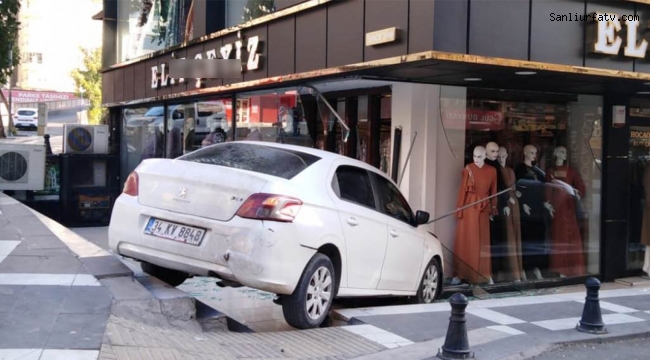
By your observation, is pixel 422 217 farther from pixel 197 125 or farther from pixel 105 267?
pixel 197 125

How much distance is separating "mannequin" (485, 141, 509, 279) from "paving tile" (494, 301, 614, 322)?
5.75ft

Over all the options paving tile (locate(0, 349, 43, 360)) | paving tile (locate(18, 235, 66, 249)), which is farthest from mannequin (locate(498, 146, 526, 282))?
paving tile (locate(0, 349, 43, 360))

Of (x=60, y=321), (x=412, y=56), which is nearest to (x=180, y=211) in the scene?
(x=60, y=321)

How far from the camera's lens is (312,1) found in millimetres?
9219

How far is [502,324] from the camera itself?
6758mm

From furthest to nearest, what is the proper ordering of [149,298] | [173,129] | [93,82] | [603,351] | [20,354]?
[93,82] → [173,129] → [603,351] → [149,298] → [20,354]

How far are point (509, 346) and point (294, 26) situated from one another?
578 cm

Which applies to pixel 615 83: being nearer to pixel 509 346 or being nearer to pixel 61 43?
pixel 509 346

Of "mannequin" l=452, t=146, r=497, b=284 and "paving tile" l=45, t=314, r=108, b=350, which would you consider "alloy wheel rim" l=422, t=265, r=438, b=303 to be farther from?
"paving tile" l=45, t=314, r=108, b=350

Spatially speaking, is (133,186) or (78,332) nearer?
(78,332)

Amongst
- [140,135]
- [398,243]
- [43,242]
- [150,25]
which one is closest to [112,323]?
[398,243]

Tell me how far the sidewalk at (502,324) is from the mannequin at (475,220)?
117 cm

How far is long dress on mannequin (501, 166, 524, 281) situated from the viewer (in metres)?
9.87

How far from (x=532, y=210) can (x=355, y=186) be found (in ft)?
14.3
